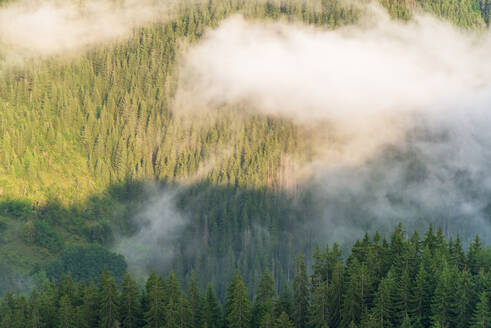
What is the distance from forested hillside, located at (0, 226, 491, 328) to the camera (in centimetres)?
12912

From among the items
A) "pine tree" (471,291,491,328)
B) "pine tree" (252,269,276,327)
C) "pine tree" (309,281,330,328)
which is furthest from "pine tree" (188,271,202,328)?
"pine tree" (471,291,491,328)

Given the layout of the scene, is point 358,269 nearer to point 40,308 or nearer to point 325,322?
point 325,322

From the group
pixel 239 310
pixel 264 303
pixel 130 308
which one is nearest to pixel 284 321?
pixel 239 310

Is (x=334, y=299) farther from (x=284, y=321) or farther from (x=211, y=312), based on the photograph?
(x=211, y=312)

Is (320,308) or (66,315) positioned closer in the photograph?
(320,308)

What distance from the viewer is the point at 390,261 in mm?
143375

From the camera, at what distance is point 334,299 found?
140 m

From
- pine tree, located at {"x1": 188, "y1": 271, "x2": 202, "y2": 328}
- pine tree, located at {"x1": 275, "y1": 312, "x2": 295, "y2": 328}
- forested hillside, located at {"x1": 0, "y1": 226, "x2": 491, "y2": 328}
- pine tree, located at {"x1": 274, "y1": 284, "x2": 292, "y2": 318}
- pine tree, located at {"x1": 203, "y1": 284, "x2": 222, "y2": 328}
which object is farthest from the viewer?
pine tree, located at {"x1": 274, "y1": 284, "x2": 292, "y2": 318}

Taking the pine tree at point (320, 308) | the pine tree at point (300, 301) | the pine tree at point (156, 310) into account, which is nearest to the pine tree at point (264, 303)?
the pine tree at point (300, 301)

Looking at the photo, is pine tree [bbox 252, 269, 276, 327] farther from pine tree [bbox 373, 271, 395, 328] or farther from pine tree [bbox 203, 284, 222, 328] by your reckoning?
pine tree [bbox 373, 271, 395, 328]

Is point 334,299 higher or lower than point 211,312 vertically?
higher

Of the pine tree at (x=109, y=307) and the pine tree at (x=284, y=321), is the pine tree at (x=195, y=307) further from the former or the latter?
the pine tree at (x=284, y=321)

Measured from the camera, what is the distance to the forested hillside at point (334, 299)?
12912 cm

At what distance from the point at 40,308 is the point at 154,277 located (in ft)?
69.1
